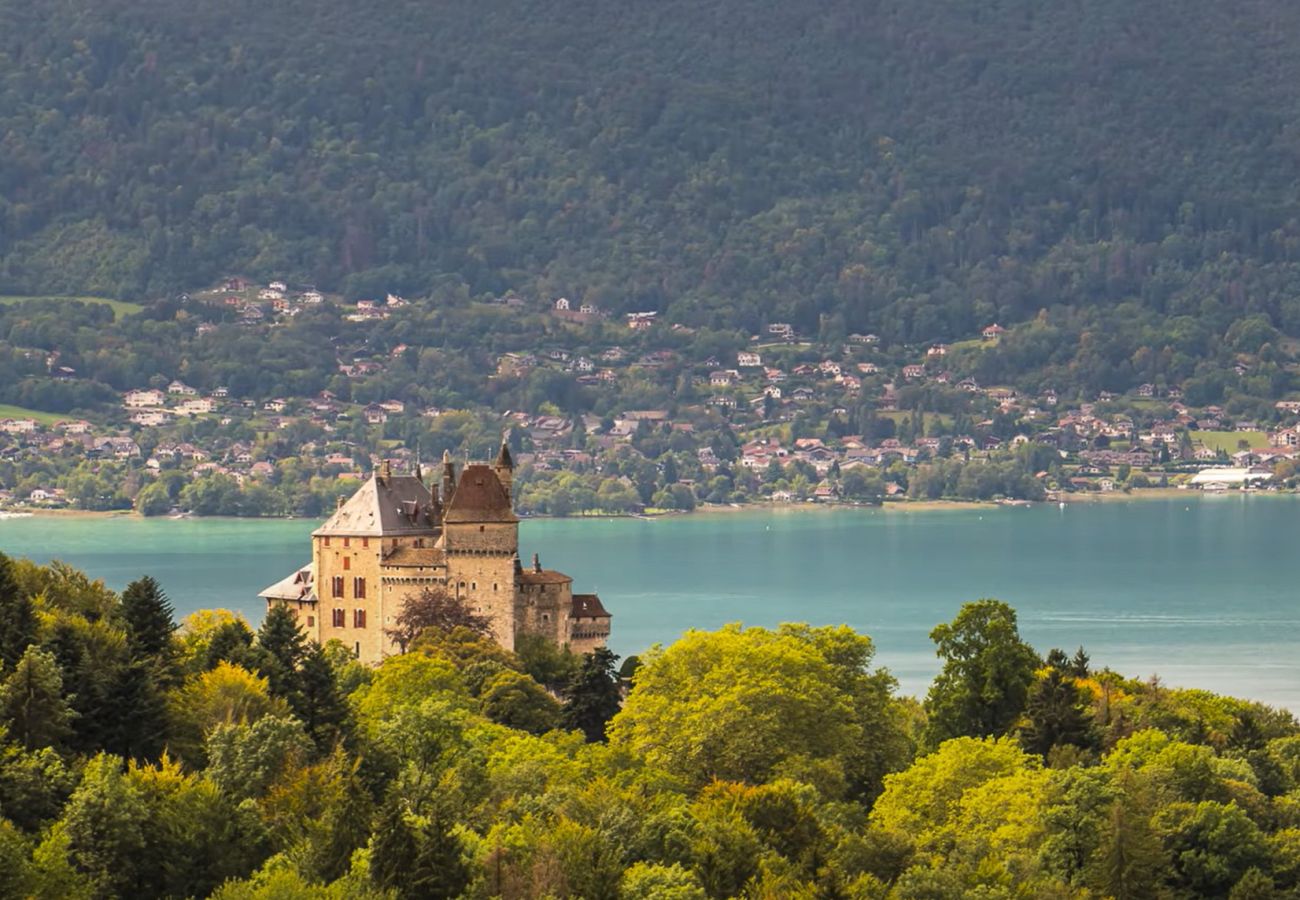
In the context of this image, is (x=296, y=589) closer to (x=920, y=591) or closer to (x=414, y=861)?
(x=414, y=861)

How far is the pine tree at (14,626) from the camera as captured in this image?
49750 millimetres

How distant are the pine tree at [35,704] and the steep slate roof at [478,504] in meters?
36.7

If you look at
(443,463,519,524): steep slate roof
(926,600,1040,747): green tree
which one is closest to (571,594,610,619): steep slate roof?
(443,463,519,524): steep slate roof

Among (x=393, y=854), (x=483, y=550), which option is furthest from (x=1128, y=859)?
(x=483, y=550)

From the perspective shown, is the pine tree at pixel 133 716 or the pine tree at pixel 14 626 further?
the pine tree at pixel 14 626

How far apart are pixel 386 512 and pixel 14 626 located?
35019 millimetres

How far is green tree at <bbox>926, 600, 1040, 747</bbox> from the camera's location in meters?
67.0

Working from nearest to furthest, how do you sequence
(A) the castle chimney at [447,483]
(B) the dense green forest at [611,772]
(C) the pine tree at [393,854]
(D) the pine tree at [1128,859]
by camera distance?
(C) the pine tree at [393,854]
(B) the dense green forest at [611,772]
(D) the pine tree at [1128,859]
(A) the castle chimney at [447,483]

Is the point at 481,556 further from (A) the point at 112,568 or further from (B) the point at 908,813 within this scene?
(A) the point at 112,568

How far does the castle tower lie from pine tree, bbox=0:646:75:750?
35676 millimetres

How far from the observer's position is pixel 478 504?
82750mm

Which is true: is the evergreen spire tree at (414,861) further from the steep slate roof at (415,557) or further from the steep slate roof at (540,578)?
the steep slate roof at (415,557)

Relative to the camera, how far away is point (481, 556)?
82.3 meters

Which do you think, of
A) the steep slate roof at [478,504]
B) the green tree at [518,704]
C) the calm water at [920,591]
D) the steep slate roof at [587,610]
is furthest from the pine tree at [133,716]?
the calm water at [920,591]
